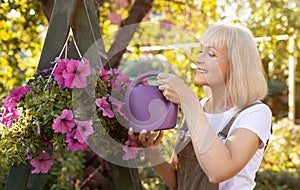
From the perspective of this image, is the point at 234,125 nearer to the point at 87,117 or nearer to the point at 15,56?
the point at 87,117

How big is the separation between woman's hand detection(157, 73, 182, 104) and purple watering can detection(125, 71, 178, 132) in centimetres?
5

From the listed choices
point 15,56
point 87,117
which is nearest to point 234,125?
point 87,117

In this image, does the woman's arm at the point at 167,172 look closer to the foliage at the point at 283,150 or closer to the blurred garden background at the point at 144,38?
the blurred garden background at the point at 144,38

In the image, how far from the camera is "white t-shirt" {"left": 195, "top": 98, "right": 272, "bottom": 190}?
1.51 metres

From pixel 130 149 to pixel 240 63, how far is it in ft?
1.46

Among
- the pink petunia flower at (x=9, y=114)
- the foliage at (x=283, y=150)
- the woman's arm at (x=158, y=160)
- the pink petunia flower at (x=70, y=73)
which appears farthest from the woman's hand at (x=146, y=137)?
the foliage at (x=283, y=150)

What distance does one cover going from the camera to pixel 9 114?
1723 millimetres

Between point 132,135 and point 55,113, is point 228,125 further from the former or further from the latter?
point 55,113

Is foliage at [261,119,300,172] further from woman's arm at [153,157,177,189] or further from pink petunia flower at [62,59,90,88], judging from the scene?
pink petunia flower at [62,59,90,88]

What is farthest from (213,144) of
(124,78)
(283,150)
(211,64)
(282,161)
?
(283,150)

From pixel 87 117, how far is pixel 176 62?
A: 268 centimetres

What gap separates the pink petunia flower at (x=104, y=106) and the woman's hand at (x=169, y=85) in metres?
0.21

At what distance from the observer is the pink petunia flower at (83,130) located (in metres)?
1.62

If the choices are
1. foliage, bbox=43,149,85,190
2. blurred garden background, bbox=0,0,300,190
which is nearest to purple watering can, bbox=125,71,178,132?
blurred garden background, bbox=0,0,300,190
